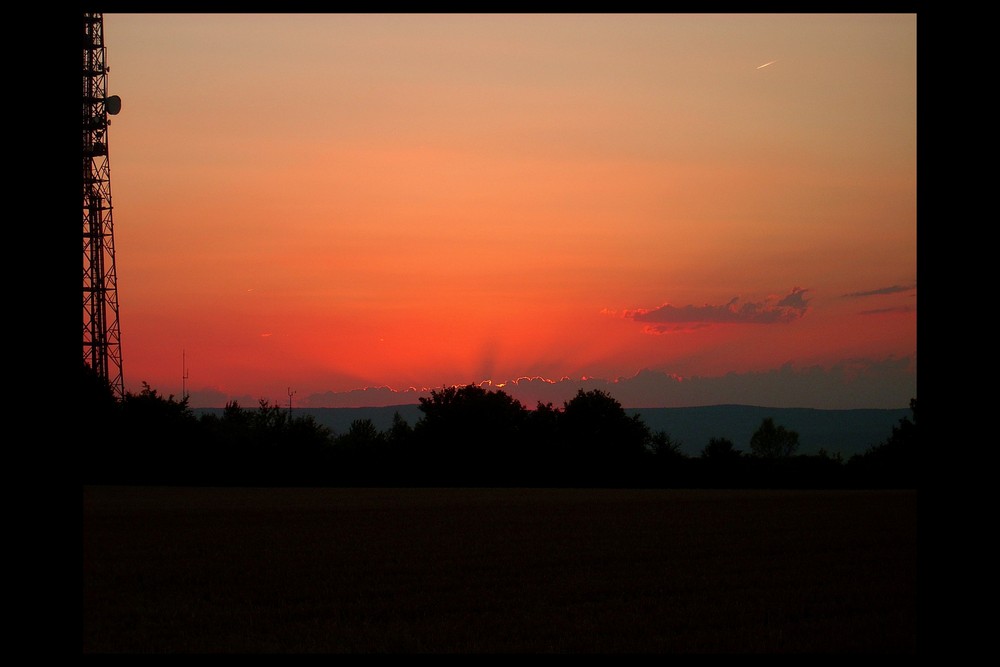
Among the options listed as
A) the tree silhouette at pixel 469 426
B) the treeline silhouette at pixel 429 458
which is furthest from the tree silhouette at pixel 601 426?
the tree silhouette at pixel 469 426

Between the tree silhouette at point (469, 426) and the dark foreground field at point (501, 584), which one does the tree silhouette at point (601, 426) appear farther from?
the dark foreground field at point (501, 584)

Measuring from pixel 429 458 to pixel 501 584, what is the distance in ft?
196

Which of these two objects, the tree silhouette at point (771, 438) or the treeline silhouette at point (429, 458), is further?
the tree silhouette at point (771, 438)

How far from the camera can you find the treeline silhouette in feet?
211

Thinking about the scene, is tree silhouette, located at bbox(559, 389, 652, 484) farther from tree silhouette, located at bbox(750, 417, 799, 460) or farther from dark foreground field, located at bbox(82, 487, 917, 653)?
tree silhouette, located at bbox(750, 417, 799, 460)

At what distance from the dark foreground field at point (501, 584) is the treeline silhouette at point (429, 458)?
104 ft

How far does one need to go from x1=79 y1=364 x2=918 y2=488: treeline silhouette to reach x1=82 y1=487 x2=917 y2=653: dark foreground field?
1251 inches

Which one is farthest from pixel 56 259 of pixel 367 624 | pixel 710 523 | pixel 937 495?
pixel 710 523

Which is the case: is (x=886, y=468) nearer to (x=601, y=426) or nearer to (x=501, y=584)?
(x=601, y=426)

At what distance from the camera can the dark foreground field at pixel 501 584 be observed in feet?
39.3

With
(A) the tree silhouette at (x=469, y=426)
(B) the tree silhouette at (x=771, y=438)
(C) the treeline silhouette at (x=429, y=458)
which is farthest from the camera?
(B) the tree silhouette at (x=771, y=438)

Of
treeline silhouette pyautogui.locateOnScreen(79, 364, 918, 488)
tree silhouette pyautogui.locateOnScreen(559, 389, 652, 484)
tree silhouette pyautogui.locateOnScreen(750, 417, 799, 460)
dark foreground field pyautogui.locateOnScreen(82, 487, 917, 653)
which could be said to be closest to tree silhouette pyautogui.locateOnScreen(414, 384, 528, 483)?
treeline silhouette pyautogui.locateOnScreen(79, 364, 918, 488)

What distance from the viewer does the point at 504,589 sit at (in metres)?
16.1

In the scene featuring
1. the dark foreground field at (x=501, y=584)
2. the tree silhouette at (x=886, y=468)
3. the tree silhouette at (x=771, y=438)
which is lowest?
the tree silhouette at (x=771, y=438)
